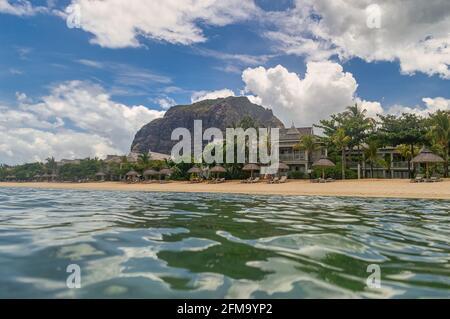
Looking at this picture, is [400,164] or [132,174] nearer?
[400,164]

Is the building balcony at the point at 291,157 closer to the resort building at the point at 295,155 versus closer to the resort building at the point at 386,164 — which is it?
the resort building at the point at 295,155

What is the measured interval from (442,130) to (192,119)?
128 metres

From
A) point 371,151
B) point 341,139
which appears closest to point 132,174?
point 341,139

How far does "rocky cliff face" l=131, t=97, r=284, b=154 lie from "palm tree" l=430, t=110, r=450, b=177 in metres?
111

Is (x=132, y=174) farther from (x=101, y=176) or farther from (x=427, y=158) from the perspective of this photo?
(x=427, y=158)

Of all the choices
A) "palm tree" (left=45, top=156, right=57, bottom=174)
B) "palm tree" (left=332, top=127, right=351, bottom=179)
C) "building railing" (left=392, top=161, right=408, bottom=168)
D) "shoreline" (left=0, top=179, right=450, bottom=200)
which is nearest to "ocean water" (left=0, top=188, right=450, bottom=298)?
"shoreline" (left=0, top=179, right=450, bottom=200)

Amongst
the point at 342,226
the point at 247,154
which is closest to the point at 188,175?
the point at 247,154

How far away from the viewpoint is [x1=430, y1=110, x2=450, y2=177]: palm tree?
34.5 m

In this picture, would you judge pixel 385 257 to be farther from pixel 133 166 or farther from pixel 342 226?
pixel 133 166

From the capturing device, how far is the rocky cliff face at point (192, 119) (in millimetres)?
149625

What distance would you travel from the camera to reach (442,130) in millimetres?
34750

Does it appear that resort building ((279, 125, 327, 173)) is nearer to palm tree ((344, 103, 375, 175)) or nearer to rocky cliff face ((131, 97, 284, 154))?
palm tree ((344, 103, 375, 175))

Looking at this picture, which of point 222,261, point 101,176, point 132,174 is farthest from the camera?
point 101,176

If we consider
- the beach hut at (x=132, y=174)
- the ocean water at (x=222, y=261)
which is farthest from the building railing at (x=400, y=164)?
the ocean water at (x=222, y=261)
